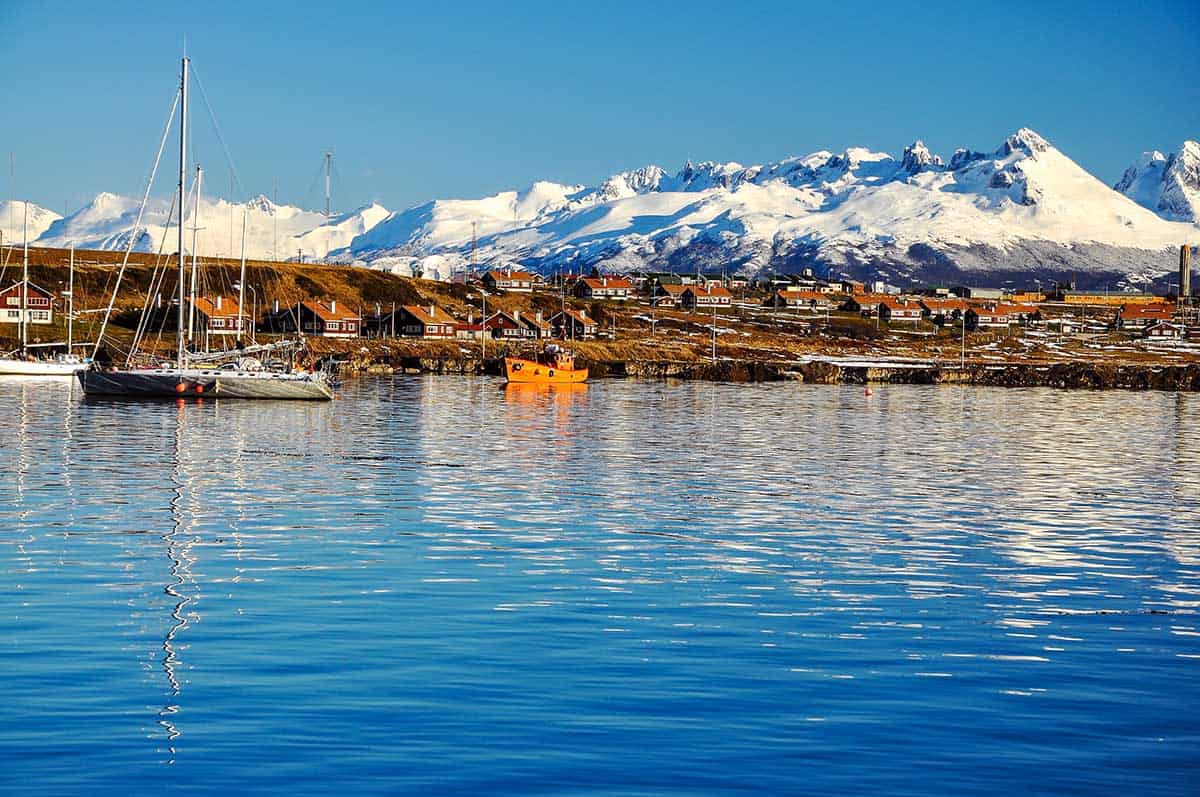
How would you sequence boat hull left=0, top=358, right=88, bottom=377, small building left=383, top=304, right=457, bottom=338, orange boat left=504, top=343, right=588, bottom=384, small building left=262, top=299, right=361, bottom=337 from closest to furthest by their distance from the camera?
boat hull left=0, top=358, right=88, bottom=377 < orange boat left=504, top=343, right=588, bottom=384 < small building left=262, top=299, right=361, bottom=337 < small building left=383, top=304, right=457, bottom=338

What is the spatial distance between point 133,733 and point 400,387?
97323 millimetres

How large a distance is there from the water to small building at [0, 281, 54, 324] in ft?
378

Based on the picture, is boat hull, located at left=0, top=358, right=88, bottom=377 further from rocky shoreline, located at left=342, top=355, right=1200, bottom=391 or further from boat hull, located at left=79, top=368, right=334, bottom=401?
boat hull, located at left=79, top=368, right=334, bottom=401

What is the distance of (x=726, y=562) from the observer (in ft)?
93.3

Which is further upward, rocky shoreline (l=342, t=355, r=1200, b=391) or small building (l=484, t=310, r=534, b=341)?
small building (l=484, t=310, r=534, b=341)

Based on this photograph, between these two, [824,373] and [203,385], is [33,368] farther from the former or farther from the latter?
[824,373]

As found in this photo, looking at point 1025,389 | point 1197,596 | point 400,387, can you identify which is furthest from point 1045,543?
point 1025,389

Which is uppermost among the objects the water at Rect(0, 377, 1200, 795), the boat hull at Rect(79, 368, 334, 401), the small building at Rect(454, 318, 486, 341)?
the small building at Rect(454, 318, 486, 341)

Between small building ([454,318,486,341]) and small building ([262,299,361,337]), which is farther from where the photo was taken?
small building ([454,318,486,341])

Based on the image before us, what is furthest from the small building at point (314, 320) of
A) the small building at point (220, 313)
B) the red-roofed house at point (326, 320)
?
the small building at point (220, 313)

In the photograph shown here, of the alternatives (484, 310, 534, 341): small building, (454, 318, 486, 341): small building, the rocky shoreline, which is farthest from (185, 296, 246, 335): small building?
(484, 310, 534, 341): small building

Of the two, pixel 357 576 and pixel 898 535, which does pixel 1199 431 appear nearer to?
pixel 898 535

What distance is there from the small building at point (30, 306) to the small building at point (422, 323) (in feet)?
154

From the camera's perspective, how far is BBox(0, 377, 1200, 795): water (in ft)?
49.6
